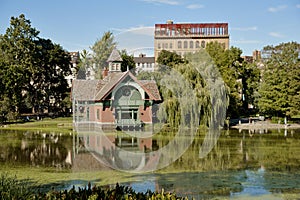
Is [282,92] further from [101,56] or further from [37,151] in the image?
[37,151]

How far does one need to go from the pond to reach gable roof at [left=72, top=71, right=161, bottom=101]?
9802mm

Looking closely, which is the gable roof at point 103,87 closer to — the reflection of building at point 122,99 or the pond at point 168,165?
the reflection of building at point 122,99

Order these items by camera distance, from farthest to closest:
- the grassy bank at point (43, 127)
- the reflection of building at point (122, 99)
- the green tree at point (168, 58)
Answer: the green tree at point (168, 58) → the reflection of building at point (122, 99) → the grassy bank at point (43, 127)

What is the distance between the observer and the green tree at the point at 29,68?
41.8m

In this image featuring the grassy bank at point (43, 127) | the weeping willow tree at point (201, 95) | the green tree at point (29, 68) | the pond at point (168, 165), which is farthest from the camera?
the green tree at point (29, 68)

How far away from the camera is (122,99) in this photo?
33.8 m

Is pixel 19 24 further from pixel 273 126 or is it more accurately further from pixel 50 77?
pixel 273 126

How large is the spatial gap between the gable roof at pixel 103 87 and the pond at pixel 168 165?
9.80 metres

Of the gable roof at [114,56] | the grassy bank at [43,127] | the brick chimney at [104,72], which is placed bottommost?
the grassy bank at [43,127]

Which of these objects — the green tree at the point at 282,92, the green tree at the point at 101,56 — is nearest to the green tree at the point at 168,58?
the green tree at the point at 101,56

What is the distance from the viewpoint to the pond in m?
11.7

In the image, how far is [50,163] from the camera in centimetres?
1577

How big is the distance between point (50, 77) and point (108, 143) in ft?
104

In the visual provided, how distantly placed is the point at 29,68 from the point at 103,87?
15000mm
